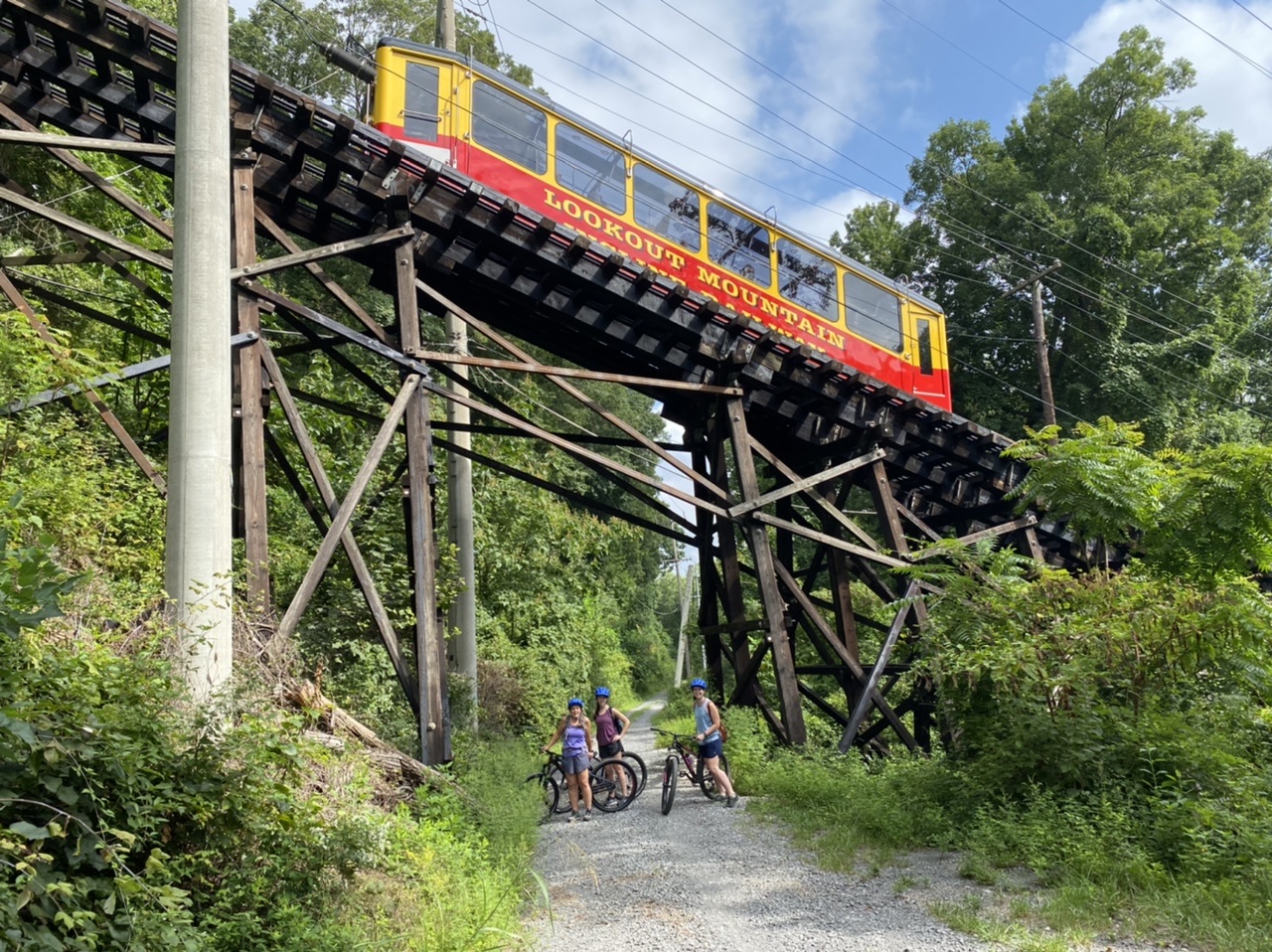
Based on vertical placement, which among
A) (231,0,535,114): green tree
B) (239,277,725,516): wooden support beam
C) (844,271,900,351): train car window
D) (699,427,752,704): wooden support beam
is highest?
(231,0,535,114): green tree

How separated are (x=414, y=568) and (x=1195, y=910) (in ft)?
19.5

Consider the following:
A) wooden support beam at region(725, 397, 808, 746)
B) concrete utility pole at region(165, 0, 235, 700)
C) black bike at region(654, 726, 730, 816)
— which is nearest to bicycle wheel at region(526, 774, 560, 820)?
black bike at region(654, 726, 730, 816)

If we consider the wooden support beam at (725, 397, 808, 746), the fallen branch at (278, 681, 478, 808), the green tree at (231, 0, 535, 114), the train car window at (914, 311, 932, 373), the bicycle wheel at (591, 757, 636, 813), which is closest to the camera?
the fallen branch at (278, 681, 478, 808)

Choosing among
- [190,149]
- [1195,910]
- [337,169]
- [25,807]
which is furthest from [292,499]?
[1195,910]

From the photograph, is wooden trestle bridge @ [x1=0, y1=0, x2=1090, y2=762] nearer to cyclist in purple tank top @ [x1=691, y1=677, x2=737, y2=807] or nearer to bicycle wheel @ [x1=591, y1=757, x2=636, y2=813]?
cyclist in purple tank top @ [x1=691, y1=677, x2=737, y2=807]

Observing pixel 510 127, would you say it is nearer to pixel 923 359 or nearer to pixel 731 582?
pixel 731 582

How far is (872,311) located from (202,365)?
10535 millimetres

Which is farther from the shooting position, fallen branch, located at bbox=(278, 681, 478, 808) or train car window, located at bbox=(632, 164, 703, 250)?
train car window, located at bbox=(632, 164, 703, 250)

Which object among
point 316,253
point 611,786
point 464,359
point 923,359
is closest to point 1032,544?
point 923,359

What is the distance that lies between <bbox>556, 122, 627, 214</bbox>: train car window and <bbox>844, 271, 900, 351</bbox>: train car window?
3.87 metres

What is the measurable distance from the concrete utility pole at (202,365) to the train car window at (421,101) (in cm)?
455

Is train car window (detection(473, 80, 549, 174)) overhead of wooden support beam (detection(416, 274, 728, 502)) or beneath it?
overhead

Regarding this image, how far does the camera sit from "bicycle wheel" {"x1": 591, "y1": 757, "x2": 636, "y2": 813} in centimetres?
984

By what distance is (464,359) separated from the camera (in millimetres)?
9203
